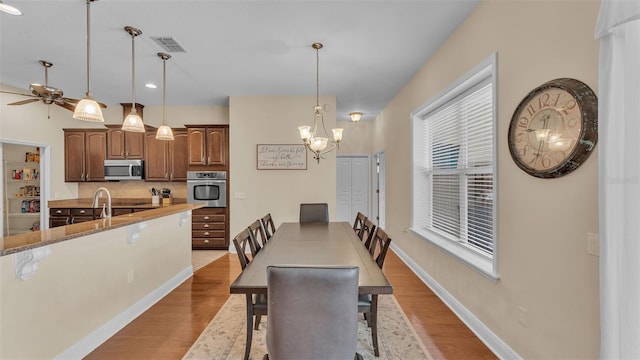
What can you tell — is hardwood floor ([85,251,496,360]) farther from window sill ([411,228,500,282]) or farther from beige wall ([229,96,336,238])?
beige wall ([229,96,336,238])

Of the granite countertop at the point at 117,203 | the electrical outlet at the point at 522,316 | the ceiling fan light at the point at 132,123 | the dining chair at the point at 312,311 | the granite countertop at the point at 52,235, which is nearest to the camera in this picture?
the dining chair at the point at 312,311

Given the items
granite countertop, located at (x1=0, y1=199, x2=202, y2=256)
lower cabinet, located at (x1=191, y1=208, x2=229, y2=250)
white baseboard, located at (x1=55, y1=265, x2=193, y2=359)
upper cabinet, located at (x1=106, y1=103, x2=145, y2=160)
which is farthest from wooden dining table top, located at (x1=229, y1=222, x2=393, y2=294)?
upper cabinet, located at (x1=106, y1=103, x2=145, y2=160)

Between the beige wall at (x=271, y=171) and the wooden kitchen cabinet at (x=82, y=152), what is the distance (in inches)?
108

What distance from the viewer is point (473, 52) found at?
8.36 ft

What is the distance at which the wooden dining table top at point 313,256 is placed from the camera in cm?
166

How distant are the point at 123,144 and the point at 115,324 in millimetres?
4129

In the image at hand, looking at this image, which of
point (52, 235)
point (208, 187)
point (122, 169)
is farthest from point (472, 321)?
point (122, 169)

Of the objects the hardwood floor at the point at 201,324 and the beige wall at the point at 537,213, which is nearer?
the beige wall at the point at 537,213

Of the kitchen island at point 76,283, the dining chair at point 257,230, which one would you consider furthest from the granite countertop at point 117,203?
the dining chair at point 257,230

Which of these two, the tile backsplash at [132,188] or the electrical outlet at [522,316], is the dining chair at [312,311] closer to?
the electrical outlet at [522,316]

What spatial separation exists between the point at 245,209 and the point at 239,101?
6.34ft

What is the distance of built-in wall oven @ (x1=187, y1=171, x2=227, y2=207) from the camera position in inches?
205

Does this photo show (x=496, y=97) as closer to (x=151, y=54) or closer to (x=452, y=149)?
(x=452, y=149)

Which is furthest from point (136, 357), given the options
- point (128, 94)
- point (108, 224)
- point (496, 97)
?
point (128, 94)
